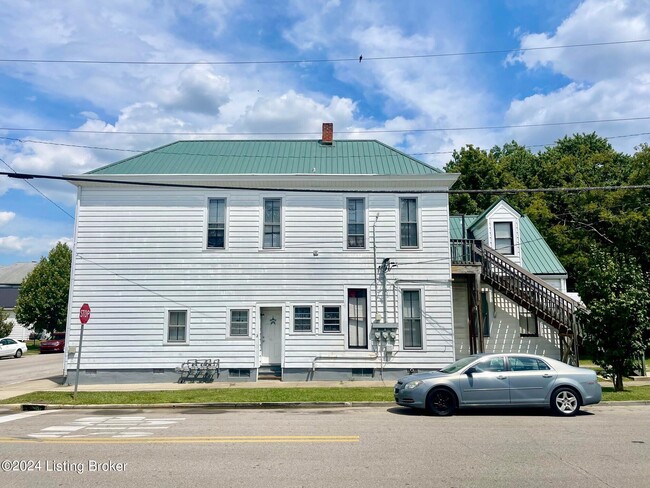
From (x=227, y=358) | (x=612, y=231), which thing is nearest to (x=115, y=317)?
(x=227, y=358)

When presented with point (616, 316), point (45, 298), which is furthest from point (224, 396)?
point (45, 298)

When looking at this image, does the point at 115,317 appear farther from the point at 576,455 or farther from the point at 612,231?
the point at 612,231

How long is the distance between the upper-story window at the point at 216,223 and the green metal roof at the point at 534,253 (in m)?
9.93

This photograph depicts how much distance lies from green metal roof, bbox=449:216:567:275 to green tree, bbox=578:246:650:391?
21.9 feet

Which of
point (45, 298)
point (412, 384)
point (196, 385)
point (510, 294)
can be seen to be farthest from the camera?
point (45, 298)

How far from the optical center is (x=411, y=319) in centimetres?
1794

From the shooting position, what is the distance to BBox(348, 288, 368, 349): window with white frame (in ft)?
58.3

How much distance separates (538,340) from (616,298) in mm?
6306

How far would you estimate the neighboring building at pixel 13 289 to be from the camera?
55875 mm

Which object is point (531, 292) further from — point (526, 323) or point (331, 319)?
point (331, 319)

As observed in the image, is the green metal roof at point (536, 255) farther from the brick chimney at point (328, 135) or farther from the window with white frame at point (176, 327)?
the window with white frame at point (176, 327)

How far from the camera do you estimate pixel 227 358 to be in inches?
693

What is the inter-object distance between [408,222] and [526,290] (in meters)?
5.09

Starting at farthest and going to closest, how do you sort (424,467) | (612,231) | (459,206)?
(459,206), (612,231), (424,467)
